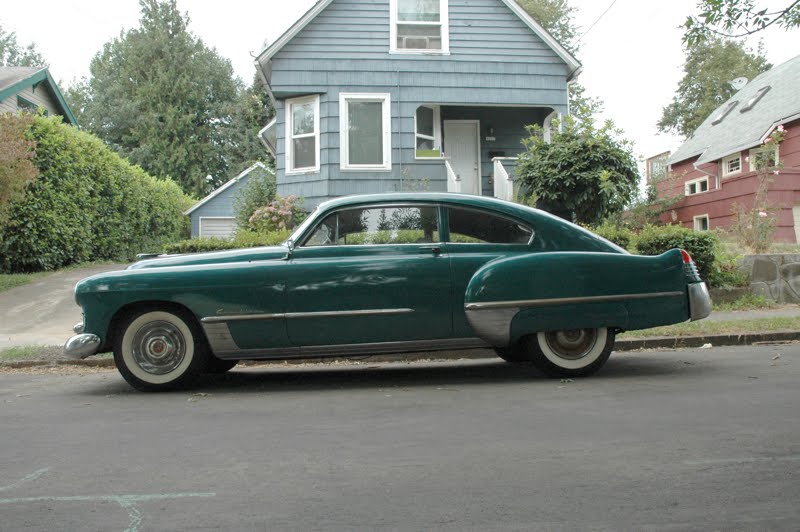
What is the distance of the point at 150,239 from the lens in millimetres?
26828

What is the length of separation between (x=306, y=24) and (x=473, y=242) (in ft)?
44.6

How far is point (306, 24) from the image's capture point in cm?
1883

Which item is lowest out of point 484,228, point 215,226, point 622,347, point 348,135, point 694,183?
point 622,347

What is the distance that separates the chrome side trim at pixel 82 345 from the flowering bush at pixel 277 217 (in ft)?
37.8

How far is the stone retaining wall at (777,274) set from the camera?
12719 mm

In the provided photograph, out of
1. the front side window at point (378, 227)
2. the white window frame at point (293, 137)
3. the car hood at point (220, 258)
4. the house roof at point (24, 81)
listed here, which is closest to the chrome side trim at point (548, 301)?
the front side window at point (378, 227)

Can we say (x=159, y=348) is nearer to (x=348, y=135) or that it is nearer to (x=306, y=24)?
(x=348, y=135)

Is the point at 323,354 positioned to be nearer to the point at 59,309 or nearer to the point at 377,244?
the point at 377,244

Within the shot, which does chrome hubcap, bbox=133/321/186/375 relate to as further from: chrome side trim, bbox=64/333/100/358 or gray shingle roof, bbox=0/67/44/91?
gray shingle roof, bbox=0/67/44/91

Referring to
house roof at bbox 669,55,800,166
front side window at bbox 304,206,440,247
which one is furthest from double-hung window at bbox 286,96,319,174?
house roof at bbox 669,55,800,166

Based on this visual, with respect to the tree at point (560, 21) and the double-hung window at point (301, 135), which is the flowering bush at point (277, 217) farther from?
the tree at point (560, 21)

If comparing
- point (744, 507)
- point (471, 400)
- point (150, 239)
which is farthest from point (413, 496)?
point (150, 239)

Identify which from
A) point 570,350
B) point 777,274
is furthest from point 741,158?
point 570,350

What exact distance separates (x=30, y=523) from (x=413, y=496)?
5.43 ft
